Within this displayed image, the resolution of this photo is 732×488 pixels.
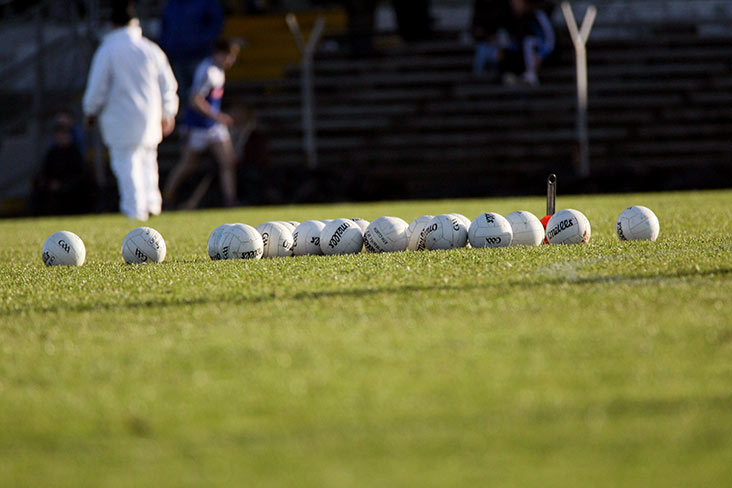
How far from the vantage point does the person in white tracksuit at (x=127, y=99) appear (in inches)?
522

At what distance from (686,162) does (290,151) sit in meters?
7.37

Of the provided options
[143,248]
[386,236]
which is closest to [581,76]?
[386,236]

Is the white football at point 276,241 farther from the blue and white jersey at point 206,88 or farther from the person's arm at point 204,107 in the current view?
the blue and white jersey at point 206,88

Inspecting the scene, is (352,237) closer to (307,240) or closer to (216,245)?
(307,240)

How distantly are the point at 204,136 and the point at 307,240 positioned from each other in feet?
29.9

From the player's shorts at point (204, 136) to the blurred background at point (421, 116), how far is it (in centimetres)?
248

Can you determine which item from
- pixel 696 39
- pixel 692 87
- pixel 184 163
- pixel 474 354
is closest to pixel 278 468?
pixel 474 354

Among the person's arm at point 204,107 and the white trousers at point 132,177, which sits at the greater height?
the person's arm at point 204,107

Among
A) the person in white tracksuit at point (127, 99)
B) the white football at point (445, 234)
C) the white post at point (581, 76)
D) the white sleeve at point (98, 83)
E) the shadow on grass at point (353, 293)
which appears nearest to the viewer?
the shadow on grass at point (353, 293)

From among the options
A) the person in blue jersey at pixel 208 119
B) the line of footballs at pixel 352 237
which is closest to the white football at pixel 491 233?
the line of footballs at pixel 352 237

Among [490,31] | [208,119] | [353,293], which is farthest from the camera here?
[490,31]

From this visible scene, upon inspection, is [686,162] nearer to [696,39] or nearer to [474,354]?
[696,39]

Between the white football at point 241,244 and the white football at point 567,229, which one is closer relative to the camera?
the white football at point 241,244

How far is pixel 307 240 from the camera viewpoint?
24.3 ft
